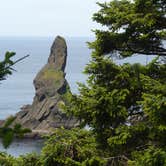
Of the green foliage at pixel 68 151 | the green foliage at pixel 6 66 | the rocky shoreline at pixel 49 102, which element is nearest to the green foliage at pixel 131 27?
the green foliage at pixel 68 151

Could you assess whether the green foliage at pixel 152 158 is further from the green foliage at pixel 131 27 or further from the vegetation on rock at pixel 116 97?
the green foliage at pixel 131 27

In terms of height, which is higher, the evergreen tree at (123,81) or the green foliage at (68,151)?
the evergreen tree at (123,81)

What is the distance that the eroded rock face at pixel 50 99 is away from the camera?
8125cm

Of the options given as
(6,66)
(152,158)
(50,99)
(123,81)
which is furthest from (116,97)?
(50,99)

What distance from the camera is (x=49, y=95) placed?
88625 millimetres

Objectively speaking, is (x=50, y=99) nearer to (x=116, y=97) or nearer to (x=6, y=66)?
(x=116, y=97)

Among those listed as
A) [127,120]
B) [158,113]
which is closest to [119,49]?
[127,120]

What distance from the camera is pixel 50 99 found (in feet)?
284

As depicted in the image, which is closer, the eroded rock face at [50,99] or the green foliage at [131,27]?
the green foliage at [131,27]

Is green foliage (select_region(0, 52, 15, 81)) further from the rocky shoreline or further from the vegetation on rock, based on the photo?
the rocky shoreline

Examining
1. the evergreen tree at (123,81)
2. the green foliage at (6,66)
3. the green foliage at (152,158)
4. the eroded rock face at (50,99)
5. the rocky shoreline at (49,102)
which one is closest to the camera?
the green foliage at (6,66)

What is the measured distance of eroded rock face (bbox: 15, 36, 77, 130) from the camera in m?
81.2

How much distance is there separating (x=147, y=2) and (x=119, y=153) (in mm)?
2935

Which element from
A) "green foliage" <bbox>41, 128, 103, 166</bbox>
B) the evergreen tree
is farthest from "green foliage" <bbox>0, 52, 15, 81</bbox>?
"green foliage" <bbox>41, 128, 103, 166</bbox>
